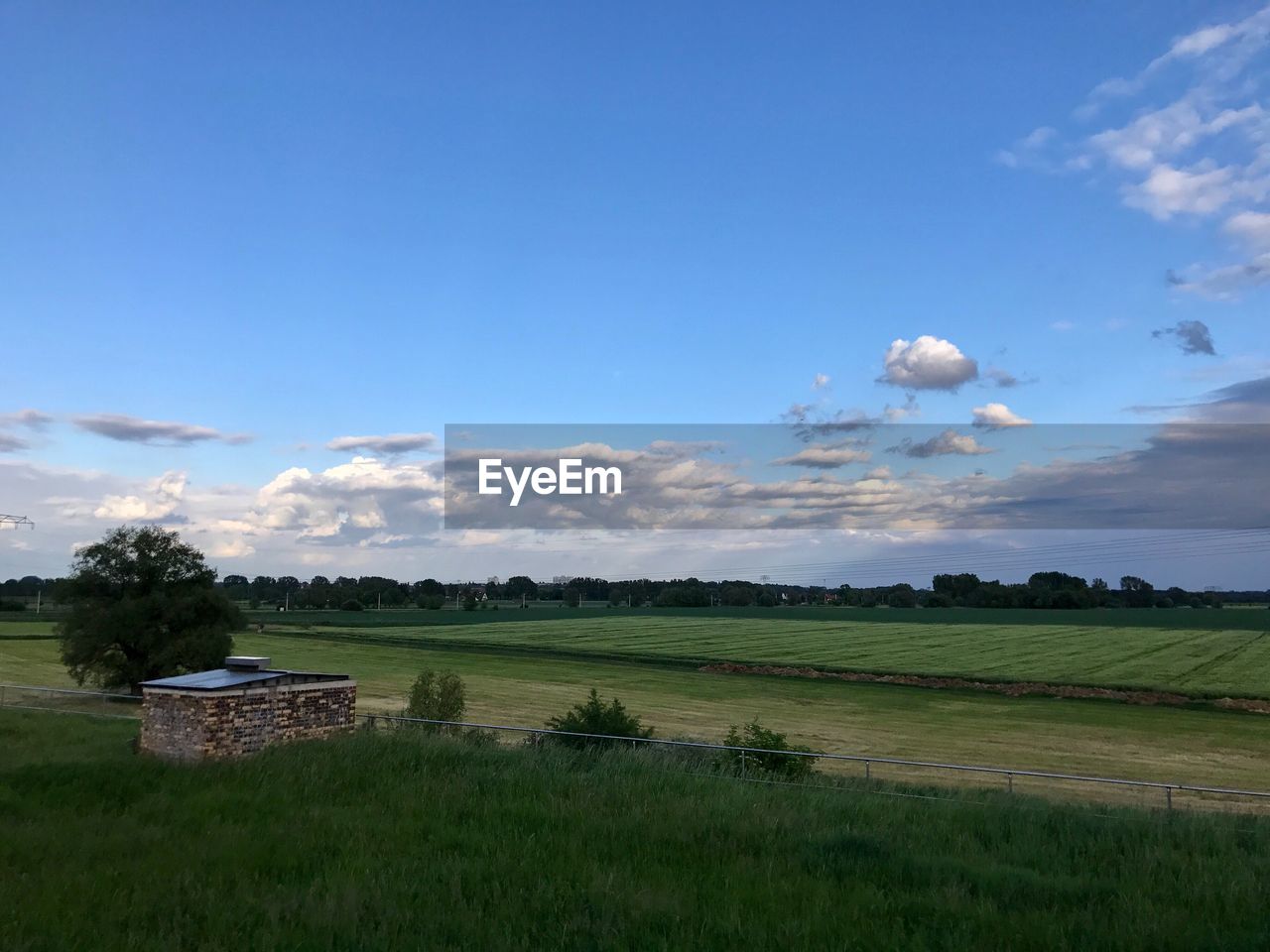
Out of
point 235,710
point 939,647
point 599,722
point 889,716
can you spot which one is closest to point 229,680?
point 235,710

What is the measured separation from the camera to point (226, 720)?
1433 cm

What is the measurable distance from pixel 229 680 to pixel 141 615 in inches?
1259

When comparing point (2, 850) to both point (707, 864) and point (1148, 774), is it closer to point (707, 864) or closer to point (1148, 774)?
point (707, 864)

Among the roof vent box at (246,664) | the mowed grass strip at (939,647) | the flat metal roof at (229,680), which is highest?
the roof vent box at (246,664)

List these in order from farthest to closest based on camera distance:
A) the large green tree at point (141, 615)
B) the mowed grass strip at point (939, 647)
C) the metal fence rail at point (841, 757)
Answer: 1. the mowed grass strip at point (939, 647)
2. the large green tree at point (141, 615)
3. the metal fence rail at point (841, 757)

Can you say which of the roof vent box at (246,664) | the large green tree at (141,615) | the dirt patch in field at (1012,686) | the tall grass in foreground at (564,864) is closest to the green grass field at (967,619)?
the dirt patch in field at (1012,686)

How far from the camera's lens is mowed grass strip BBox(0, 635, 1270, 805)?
33.0m

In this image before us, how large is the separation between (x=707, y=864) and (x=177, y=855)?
5587 millimetres

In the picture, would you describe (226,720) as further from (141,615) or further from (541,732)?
(141,615)

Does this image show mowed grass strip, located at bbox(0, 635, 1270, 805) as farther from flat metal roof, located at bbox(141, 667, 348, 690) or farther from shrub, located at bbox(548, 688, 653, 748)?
flat metal roof, located at bbox(141, 667, 348, 690)

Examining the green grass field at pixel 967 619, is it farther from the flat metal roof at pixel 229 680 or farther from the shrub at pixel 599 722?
the flat metal roof at pixel 229 680

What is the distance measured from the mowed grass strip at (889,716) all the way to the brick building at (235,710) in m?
19.5

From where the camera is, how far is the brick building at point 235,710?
1420 cm

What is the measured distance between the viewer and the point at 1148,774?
1213 inches
